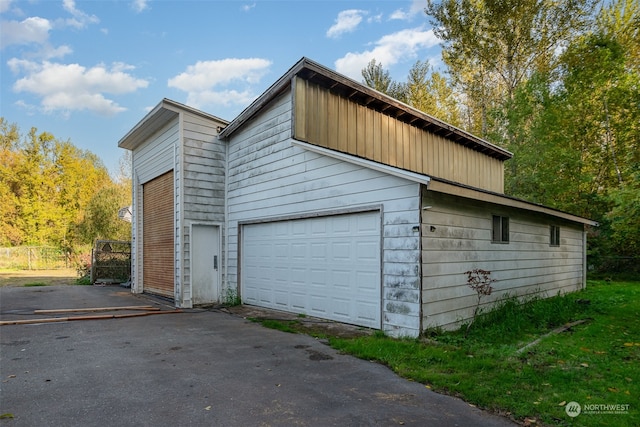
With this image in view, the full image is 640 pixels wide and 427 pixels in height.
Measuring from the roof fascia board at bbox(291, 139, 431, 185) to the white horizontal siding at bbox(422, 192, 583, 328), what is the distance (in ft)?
1.59

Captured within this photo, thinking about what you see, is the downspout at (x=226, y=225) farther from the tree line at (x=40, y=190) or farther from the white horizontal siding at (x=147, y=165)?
the tree line at (x=40, y=190)

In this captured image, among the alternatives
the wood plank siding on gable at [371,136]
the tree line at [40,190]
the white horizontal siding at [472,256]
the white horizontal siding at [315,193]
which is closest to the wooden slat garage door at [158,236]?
the white horizontal siding at [315,193]

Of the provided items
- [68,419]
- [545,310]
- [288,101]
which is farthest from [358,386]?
[288,101]

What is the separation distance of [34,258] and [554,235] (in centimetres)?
2715

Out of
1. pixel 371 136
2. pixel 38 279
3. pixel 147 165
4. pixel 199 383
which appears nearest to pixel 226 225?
pixel 147 165

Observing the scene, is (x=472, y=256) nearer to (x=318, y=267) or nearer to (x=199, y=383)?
Result: (x=318, y=267)

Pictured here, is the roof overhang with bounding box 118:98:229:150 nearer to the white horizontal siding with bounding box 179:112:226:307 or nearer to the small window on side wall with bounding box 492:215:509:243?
the white horizontal siding with bounding box 179:112:226:307

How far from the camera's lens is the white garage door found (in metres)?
6.52

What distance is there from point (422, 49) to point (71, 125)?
1074 inches

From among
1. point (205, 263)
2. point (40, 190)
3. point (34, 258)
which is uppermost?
point (40, 190)

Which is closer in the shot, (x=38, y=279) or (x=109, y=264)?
(x=109, y=264)

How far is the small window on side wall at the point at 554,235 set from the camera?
33.5 feet

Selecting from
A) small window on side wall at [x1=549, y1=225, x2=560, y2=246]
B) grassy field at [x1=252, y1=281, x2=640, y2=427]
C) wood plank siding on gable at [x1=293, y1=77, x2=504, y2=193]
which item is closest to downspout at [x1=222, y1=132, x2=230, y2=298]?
grassy field at [x1=252, y1=281, x2=640, y2=427]

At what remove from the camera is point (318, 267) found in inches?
295
